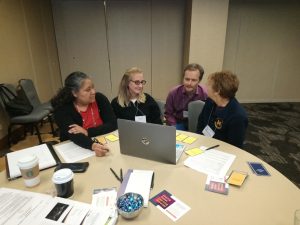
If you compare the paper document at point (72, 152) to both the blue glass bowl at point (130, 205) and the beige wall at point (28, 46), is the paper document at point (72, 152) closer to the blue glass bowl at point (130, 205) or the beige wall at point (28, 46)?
the blue glass bowl at point (130, 205)

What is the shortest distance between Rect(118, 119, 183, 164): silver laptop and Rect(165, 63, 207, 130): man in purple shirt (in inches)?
44.9

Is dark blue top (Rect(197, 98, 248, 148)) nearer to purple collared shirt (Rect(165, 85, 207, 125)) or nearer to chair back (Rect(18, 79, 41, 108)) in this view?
purple collared shirt (Rect(165, 85, 207, 125))

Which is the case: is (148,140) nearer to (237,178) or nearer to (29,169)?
(237,178)

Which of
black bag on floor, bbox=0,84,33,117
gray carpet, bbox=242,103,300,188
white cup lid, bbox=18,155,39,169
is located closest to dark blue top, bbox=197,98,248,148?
gray carpet, bbox=242,103,300,188

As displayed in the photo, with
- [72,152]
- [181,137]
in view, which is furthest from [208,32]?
[72,152]

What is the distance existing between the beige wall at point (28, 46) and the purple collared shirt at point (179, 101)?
8.17 ft

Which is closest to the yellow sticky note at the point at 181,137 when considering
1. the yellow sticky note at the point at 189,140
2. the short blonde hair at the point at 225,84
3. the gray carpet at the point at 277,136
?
the yellow sticky note at the point at 189,140

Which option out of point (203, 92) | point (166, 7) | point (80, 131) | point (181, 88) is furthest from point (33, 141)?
point (166, 7)

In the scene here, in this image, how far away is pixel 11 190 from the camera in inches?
44.2

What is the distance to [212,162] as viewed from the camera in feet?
4.49

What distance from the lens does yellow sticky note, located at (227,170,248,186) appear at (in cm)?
117

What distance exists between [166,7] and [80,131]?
3929 mm

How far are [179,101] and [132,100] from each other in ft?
2.16

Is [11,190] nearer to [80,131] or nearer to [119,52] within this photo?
[80,131]
